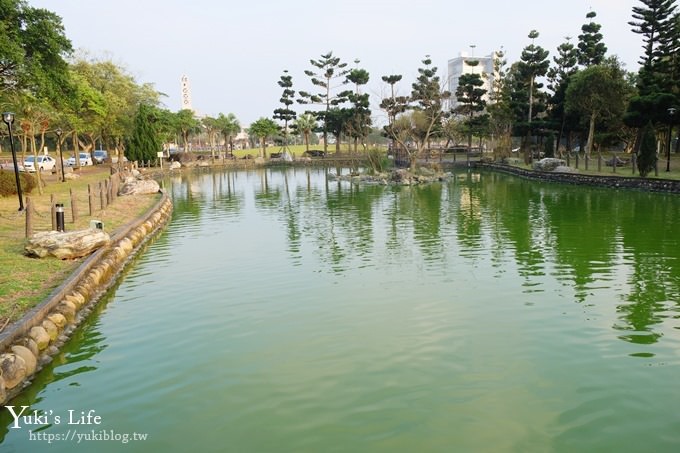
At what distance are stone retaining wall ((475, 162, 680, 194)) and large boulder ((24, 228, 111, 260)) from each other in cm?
2573

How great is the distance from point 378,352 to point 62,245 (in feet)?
27.3

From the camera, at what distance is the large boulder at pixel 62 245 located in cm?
1205

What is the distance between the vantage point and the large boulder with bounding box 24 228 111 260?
39.5ft

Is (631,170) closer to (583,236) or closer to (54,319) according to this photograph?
(583,236)

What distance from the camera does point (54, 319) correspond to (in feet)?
28.3

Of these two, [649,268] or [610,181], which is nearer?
[649,268]

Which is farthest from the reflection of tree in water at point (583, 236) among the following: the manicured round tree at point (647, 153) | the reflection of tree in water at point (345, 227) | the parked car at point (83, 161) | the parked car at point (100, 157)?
the parked car at point (100, 157)

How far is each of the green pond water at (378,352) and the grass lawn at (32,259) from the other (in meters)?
1.05

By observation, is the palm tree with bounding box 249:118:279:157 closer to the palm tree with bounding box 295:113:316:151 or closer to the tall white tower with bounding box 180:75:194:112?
the palm tree with bounding box 295:113:316:151

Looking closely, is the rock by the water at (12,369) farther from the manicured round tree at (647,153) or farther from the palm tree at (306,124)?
the palm tree at (306,124)

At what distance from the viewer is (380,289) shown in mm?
11070

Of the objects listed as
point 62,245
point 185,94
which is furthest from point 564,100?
point 185,94

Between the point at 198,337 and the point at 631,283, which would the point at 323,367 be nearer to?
the point at 198,337

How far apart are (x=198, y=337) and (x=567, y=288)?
7.20m
